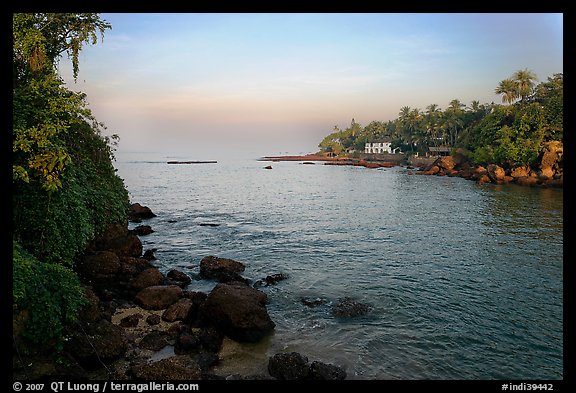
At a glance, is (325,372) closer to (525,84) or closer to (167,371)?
(167,371)

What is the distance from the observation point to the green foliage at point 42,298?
8359 mm

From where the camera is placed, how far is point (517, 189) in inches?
1937

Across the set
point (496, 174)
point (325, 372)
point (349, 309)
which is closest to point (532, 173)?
point (496, 174)

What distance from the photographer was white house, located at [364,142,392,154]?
13000 centimetres

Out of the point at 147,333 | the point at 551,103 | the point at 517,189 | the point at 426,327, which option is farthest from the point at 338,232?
the point at 551,103

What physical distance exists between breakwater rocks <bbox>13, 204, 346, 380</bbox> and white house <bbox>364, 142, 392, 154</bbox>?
120400 millimetres

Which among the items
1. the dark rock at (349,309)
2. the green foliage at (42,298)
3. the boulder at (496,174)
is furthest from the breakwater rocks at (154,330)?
the boulder at (496,174)

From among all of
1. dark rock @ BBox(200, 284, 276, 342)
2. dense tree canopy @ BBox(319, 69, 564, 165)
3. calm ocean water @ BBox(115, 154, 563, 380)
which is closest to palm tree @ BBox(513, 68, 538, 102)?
dense tree canopy @ BBox(319, 69, 564, 165)

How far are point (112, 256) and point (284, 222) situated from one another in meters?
16.7

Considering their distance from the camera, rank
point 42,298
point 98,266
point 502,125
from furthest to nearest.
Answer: point 502,125 < point 98,266 < point 42,298

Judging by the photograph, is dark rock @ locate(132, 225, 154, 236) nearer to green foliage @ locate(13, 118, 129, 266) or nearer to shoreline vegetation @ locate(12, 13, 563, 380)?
shoreline vegetation @ locate(12, 13, 563, 380)

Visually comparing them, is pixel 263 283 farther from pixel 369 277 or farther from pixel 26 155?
pixel 26 155

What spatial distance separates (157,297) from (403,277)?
10.9 metres

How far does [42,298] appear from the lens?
340 inches
